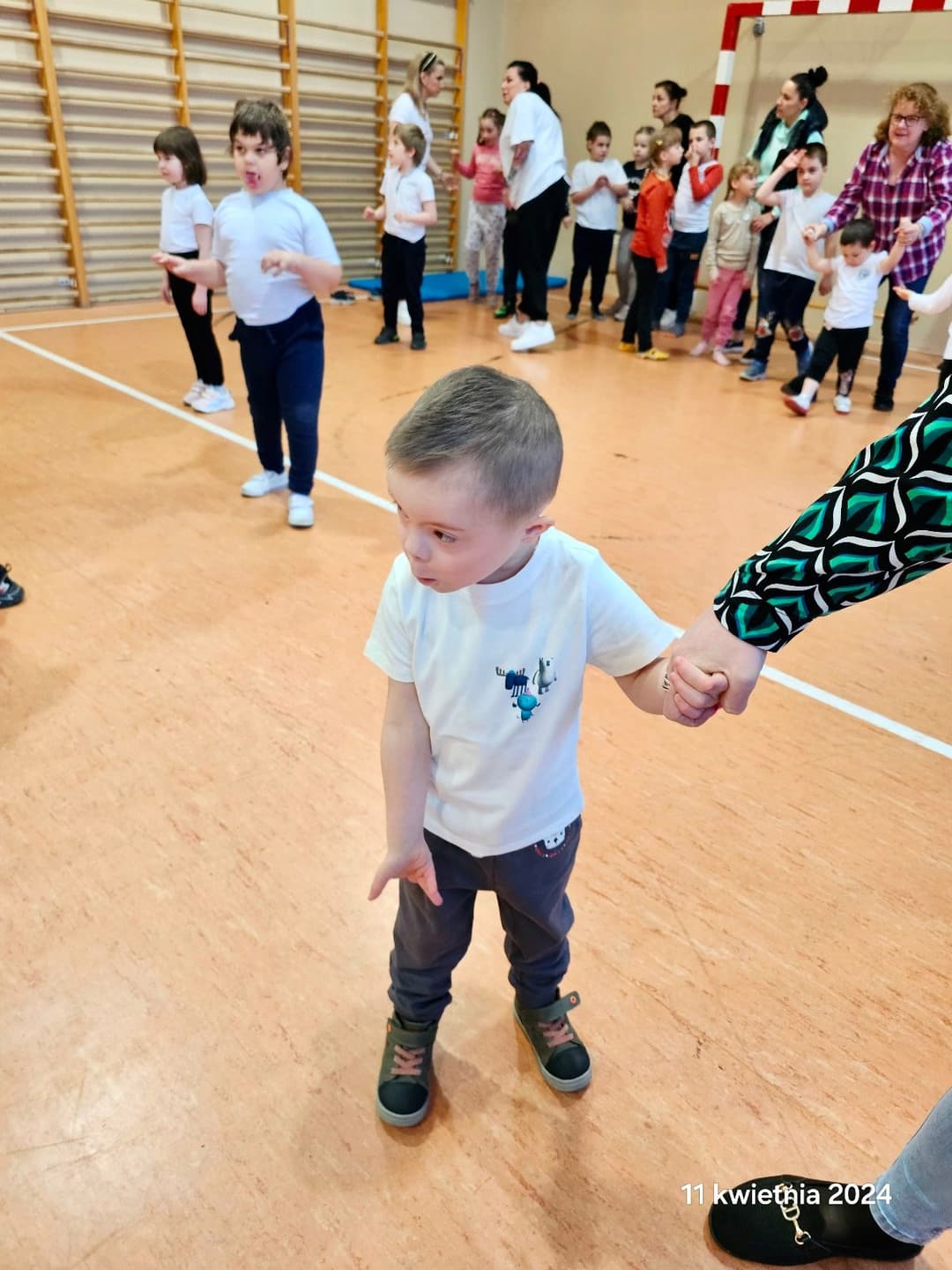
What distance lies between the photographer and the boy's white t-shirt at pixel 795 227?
16.9ft

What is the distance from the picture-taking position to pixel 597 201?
23.1 ft

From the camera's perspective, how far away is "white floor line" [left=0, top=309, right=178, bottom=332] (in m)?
5.86

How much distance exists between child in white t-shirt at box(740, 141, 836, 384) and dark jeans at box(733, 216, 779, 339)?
0.28 metres

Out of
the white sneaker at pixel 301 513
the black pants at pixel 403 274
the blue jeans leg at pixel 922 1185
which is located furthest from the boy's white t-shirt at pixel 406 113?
the blue jeans leg at pixel 922 1185

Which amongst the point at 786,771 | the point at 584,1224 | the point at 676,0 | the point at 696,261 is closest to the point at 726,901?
the point at 786,771

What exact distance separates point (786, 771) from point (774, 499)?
6.44 ft

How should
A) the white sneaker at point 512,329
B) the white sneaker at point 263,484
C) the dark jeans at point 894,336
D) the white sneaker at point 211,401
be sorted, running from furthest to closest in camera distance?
1. the white sneaker at point 512,329
2. the dark jeans at point 894,336
3. the white sneaker at point 211,401
4. the white sneaker at point 263,484

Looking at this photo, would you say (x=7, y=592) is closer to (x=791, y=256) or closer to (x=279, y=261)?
(x=279, y=261)

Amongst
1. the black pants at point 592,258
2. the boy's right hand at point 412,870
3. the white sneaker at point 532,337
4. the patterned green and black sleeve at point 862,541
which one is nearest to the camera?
the patterned green and black sleeve at point 862,541

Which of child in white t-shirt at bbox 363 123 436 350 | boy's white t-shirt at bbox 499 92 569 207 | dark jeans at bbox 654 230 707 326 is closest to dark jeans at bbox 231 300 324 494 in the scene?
child in white t-shirt at bbox 363 123 436 350

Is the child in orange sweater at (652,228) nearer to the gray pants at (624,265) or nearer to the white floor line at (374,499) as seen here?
the gray pants at (624,265)

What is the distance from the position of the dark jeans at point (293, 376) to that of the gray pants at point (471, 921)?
2265mm

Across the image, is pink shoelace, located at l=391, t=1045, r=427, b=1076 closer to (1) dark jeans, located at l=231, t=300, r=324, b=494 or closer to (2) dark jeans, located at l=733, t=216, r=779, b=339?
(1) dark jeans, located at l=231, t=300, r=324, b=494

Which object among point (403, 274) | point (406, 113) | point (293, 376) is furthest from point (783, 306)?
point (293, 376)
